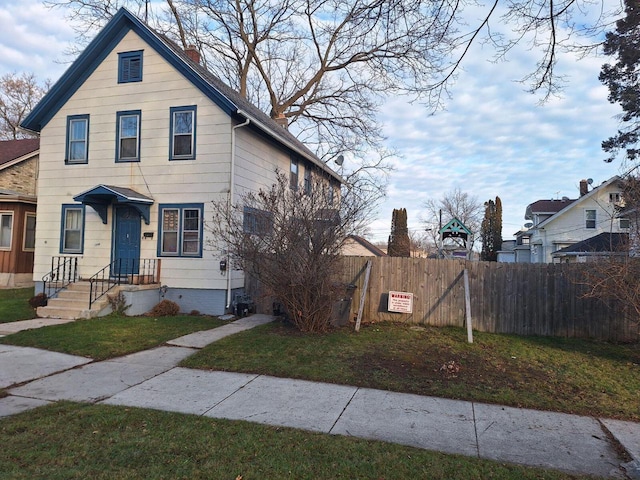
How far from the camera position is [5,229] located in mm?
17062

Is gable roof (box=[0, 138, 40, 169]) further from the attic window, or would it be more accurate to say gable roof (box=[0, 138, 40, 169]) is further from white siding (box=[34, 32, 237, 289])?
the attic window

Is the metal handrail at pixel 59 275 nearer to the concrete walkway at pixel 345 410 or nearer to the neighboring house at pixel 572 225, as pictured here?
the concrete walkway at pixel 345 410

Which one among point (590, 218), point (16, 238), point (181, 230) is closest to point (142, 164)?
point (181, 230)

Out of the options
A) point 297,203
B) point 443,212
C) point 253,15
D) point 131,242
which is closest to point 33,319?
point 131,242

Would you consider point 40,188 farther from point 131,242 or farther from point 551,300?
point 551,300

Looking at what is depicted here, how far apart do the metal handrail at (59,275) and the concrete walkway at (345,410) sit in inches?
235

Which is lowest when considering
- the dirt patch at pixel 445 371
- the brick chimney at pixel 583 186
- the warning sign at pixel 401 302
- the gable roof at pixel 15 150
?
the dirt patch at pixel 445 371

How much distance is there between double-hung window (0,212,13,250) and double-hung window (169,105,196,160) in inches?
357

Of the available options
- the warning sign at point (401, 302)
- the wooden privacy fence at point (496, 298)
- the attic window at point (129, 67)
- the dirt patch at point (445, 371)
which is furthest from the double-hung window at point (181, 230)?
the dirt patch at point (445, 371)

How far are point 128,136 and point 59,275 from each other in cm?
476

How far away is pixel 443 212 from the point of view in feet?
183

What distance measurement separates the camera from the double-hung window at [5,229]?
16.9 metres

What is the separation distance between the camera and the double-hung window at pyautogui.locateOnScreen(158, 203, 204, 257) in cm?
1223

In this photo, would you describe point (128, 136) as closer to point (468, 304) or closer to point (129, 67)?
point (129, 67)
